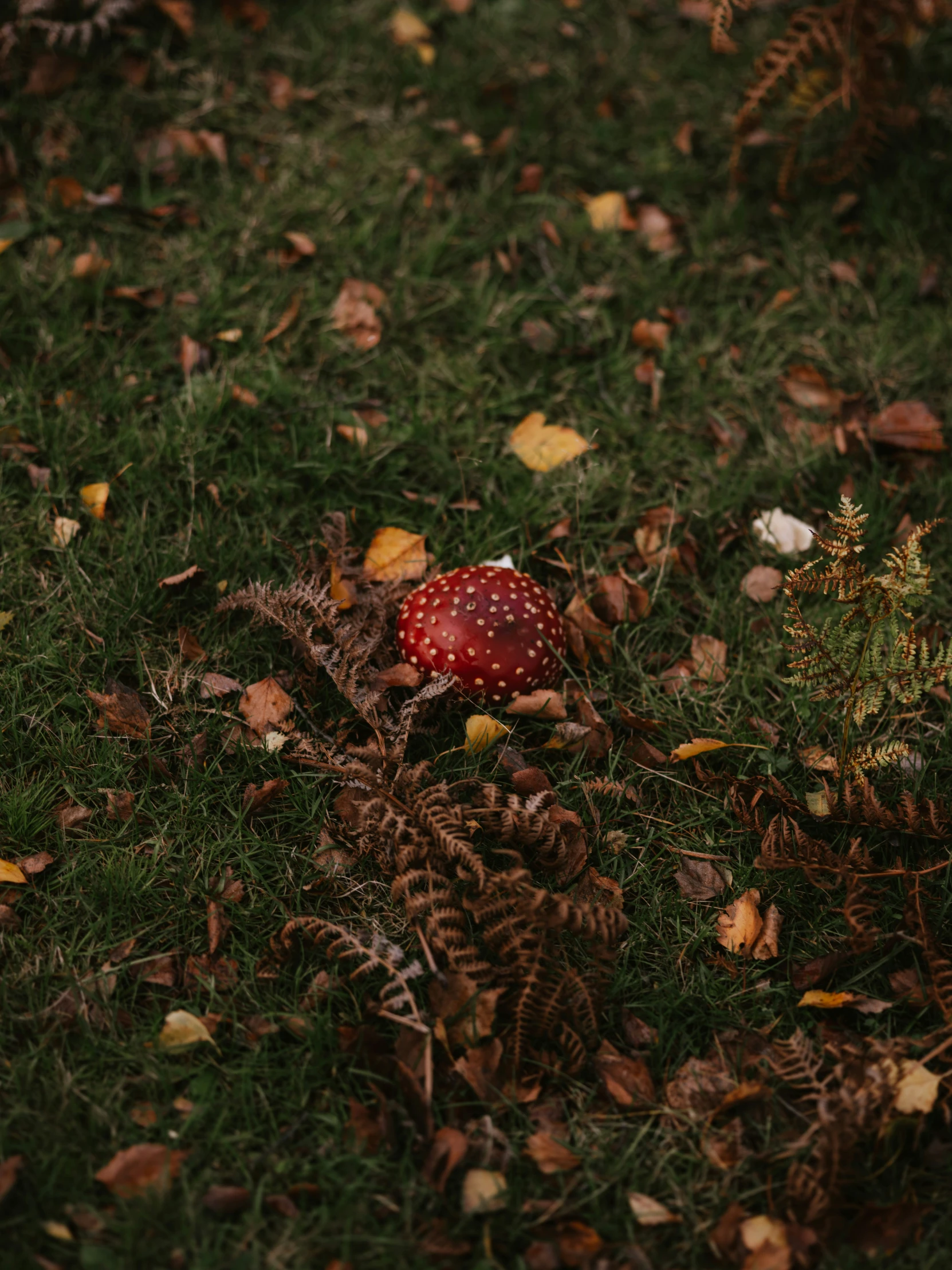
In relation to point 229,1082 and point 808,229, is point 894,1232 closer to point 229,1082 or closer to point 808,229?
point 229,1082

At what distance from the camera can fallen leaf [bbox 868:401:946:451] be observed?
124 inches

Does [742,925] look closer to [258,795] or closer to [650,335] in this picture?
[258,795]

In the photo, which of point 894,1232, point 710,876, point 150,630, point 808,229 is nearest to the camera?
point 894,1232

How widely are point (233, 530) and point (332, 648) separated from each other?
2.05ft

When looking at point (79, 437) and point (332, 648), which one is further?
point (79, 437)

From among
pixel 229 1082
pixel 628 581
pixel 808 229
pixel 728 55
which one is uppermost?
pixel 728 55

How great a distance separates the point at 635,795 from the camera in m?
2.42

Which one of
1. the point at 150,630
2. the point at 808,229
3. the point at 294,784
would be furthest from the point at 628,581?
the point at 808,229

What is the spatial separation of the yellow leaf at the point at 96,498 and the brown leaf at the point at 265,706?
74 cm

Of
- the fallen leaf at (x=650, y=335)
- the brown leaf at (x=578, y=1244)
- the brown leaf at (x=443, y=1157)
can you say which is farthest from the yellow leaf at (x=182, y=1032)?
the fallen leaf at (x=650, y=335)

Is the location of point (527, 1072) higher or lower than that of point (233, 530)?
lower

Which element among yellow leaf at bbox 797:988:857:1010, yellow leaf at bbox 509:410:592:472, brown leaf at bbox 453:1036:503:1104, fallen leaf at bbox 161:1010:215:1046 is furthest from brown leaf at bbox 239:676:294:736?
yellow leaf at bbox 797:988:857:1010

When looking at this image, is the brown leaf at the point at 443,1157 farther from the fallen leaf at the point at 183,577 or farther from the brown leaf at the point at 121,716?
the fallen leaf at the point at 183,577

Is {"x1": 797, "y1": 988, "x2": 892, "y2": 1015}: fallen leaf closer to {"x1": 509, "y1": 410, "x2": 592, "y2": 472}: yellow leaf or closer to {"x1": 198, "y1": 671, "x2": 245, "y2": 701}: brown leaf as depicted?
{"x1": 198, "y1": 671, "x2": 245, "y2": 701}: brown leaf
